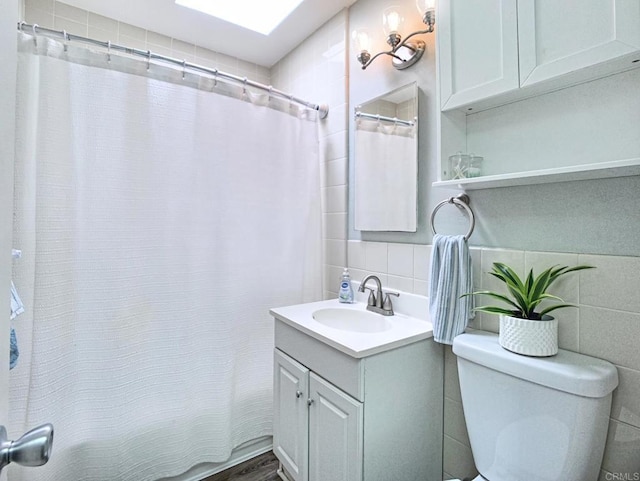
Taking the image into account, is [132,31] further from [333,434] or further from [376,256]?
[333,434]

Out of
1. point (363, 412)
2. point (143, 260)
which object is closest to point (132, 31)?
point (143, 260)

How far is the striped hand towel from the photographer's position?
3.85 feet

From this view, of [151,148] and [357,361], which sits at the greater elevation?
[151,148]

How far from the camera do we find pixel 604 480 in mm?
933

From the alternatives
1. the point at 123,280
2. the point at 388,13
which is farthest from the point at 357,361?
the point at 388,13

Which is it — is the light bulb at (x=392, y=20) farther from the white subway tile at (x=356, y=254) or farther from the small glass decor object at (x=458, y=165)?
the white subway tile at (x=356, y=254)

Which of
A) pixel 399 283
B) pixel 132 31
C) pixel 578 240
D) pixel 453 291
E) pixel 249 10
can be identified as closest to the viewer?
pixel 578 240

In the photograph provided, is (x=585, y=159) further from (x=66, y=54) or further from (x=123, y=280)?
(x=66, y=54)

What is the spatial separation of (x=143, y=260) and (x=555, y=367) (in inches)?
62.1

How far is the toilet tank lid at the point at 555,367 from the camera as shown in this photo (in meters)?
0.82

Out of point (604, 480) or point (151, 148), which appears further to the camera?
point (151, 148)

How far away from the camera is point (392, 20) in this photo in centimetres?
148

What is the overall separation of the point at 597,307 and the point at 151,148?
179cm

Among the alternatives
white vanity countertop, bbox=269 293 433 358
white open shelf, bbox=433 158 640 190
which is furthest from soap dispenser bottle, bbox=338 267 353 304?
white open shelf, bbox=433 158 640 190
